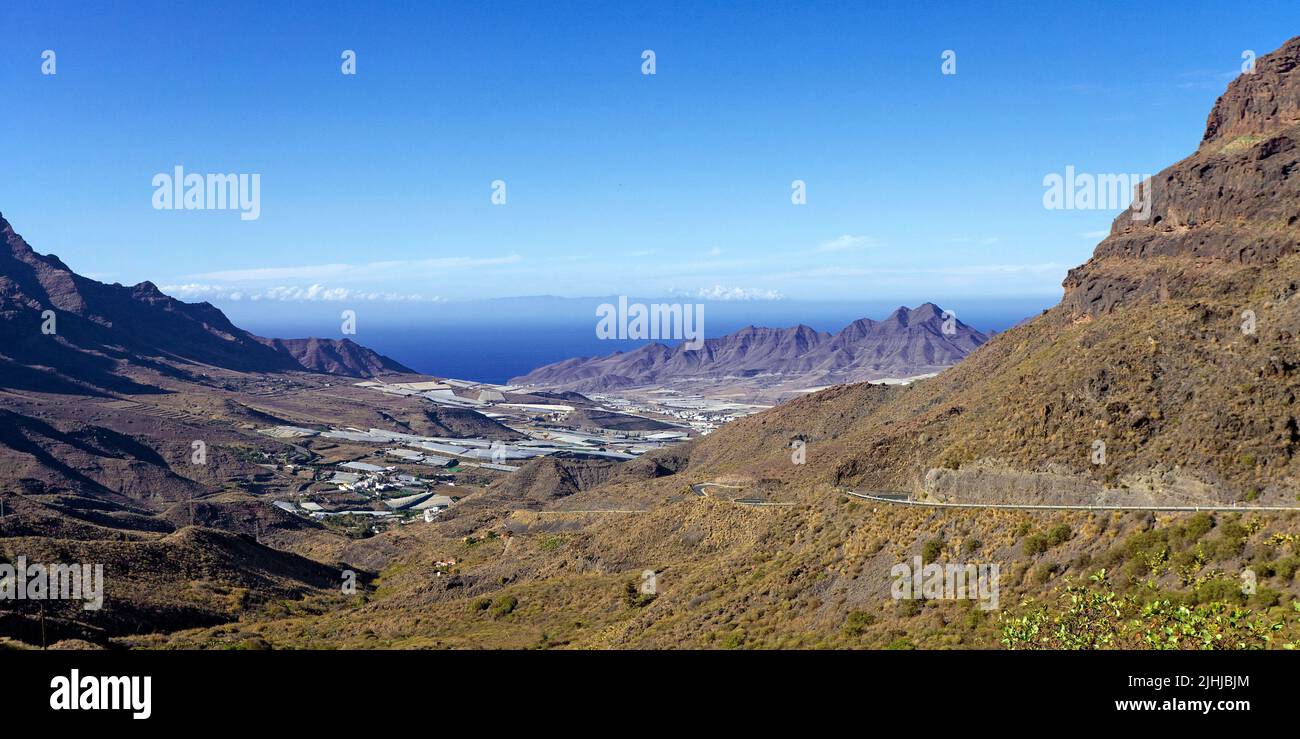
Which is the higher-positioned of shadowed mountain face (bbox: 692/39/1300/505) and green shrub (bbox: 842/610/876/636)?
shadowed mountain face (bbox: 692/39/1300/505)

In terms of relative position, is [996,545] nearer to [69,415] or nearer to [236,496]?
[236,496]

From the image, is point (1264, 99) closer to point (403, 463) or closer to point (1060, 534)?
point (1060, 534)

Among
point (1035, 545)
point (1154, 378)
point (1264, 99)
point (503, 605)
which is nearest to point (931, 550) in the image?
point (1035, 545)

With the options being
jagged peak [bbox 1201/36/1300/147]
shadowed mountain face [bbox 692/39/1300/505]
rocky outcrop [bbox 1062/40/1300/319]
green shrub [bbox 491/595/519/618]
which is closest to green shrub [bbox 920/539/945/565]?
shadowed mountain face [bbox 692/39/1300/505]

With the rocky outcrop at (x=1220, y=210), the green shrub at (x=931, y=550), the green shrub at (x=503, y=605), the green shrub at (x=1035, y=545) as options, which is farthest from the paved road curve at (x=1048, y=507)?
the rocky outcrop at (x=1220, y=210)

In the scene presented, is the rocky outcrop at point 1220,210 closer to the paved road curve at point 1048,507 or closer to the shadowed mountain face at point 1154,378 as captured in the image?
the shadowed mountain face at point 1154,378

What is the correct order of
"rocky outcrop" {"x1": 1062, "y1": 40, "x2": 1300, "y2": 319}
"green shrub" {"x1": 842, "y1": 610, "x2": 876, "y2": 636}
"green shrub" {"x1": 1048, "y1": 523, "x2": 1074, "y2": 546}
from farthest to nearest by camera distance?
"rocky outcrop" {"x1": 1062, "y1": 40, "x2": 1300, "y2": 319} → "green shrub" {"x1": 842, "y1": 610, "x2": 876, "y2": 636} → "green shrub" {"x1": 1048, "y1": 523, "x2": 1074, "y2": 546}

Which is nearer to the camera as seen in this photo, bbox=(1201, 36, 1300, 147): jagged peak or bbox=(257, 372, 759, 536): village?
bbox=(1201, 36, 1300, 147): jagged peak

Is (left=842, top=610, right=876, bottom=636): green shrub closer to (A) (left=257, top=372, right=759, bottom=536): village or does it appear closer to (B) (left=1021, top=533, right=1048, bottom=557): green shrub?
(B) (left=1021, top=533, right=1048, bottom=557): green shrub

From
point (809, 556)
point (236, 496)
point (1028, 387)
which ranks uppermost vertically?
point (1028, 387)
